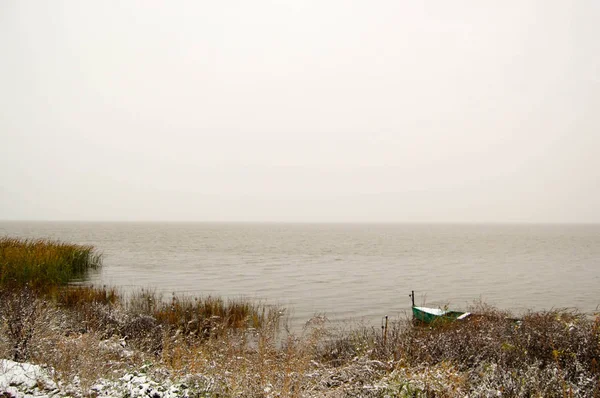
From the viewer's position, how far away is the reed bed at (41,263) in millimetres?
23562

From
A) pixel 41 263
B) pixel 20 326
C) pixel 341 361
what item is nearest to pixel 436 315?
pixel 341 361

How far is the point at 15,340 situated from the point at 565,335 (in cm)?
1144

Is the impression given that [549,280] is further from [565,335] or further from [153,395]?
[153,395]

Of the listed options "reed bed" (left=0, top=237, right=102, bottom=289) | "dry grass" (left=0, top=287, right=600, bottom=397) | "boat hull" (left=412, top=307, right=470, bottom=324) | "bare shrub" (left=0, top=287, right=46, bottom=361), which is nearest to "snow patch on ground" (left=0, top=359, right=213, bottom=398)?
"dry grass" (left=0, top=287, right=600, bottom=397)

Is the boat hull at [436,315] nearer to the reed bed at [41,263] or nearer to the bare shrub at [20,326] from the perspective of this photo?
the bare shrub at [20,326]

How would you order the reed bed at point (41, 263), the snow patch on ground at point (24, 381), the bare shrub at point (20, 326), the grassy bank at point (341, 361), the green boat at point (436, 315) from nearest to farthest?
1. the snow patch on ground at point (24, 381)
2. the grassy bank at point (341, 361)
3. the bare shrub at point (20, 326)
4. the green boat at point (436, 315)
5. the reed bed at point (41, 263)

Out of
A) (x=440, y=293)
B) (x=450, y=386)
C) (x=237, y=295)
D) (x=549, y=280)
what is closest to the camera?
(x=450, y=386)

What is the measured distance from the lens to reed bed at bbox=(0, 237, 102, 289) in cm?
2356

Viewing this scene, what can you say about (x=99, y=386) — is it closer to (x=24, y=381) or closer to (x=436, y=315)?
(x=24, y=381)

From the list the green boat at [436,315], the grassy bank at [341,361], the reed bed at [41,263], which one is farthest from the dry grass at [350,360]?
the reed bed at [41,263]

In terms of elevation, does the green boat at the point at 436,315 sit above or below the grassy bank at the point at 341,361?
below

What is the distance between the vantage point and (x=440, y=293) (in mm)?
27781

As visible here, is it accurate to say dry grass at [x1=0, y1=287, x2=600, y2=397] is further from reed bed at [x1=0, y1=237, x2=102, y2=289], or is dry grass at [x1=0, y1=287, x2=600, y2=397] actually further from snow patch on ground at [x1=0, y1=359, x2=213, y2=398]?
reed bed at [x1=0, y1=237, x2=102, y2=289]

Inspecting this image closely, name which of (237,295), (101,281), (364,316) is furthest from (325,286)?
(101,281)
